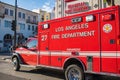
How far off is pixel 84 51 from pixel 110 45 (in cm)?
120

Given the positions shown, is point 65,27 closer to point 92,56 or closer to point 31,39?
point 92,56

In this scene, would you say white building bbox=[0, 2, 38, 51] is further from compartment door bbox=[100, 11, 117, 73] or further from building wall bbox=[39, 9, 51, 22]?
compartment door bbox=[100, 11, 117, 73]

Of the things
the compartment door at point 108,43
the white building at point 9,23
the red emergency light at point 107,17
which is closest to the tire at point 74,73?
the compartment door at point 108,43

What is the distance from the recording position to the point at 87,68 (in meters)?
8.65

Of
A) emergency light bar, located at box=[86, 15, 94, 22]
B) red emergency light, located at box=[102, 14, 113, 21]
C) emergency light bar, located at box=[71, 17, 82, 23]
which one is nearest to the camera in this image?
red emergency light, located at box=[102, 14, 113, 21]

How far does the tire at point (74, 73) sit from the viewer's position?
29.2ft

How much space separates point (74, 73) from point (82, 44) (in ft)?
3.90

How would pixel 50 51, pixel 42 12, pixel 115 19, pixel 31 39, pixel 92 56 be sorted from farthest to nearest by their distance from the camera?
pixel 42 12 < pixel 31 39 < pixel 50 51 < pixel 92 56 < pixel 115 19

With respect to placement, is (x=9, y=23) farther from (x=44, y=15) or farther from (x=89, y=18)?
(x=89, y=18)

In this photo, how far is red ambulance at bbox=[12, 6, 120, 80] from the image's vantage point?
7922mm

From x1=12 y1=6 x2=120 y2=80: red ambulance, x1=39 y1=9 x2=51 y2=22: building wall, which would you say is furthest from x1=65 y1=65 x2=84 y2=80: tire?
x1=39 y1=9 x2=51 y2=22: building wall

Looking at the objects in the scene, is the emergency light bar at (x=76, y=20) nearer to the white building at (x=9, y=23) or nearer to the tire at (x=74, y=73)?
the tire at (x=74, y=73)

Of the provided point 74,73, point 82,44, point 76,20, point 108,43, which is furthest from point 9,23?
point 108,43

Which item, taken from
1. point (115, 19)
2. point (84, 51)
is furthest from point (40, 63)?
point (115, 19)
